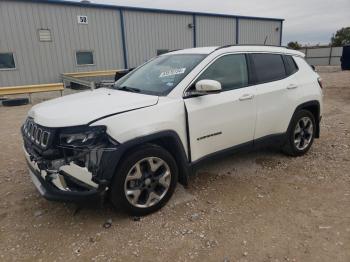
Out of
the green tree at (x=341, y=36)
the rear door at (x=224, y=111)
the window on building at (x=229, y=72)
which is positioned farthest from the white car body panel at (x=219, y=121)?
the green tree at (x=341, y=36)

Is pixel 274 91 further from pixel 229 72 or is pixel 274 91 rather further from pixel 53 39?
pixel 53 39

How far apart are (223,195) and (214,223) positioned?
2.01 ft

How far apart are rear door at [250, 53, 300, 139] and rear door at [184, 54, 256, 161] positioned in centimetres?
17

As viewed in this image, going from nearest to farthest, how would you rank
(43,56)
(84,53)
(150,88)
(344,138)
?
(150,88), (344,138), (43,56), (84,53)

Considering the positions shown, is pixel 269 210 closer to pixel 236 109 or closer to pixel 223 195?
pixel 223 195

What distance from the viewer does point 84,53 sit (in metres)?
15.6

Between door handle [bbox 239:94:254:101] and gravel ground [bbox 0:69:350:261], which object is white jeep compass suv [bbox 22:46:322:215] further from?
gravel ground [bbox 0:69:350:261]

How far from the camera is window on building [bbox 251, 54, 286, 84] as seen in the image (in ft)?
13.2

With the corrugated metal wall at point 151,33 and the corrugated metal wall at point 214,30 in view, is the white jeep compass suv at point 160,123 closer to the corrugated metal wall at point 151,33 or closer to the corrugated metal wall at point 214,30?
the corrugated metal wall at point 151,33

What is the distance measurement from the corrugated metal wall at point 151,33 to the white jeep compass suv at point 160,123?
1334 centimetres

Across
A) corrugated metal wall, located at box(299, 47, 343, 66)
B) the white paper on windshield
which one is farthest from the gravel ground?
corrugated metal wall, located at box(299, 47, 343, 66)

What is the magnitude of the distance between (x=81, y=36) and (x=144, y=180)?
45.9ft

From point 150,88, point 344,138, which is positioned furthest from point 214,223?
point 344,138

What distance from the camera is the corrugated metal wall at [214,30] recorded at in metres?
19.3
